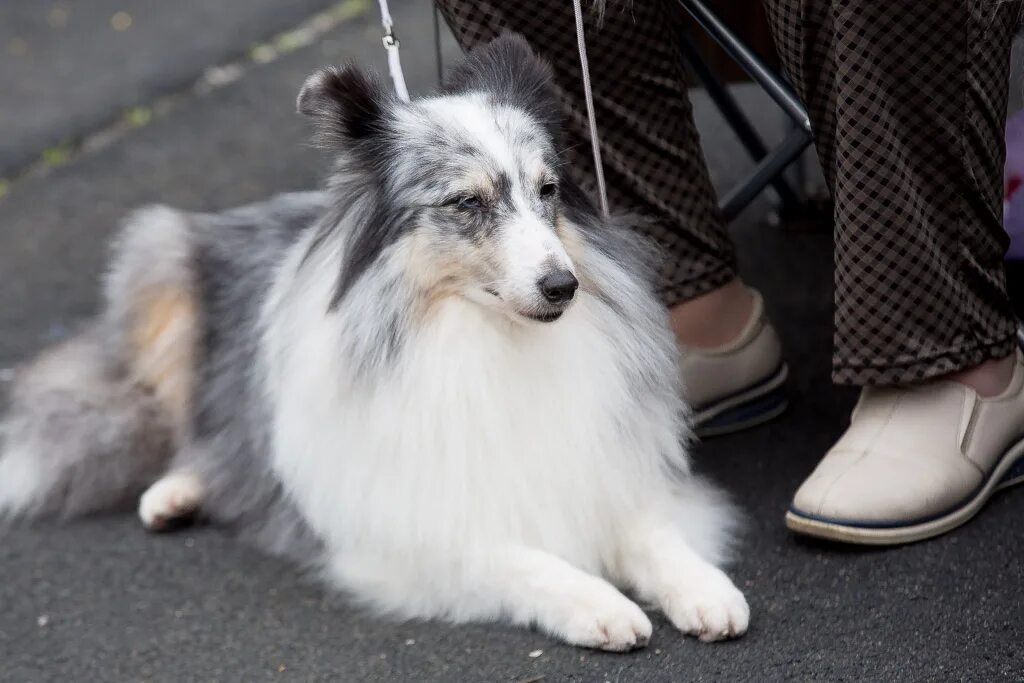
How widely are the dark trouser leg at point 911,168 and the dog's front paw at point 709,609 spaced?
496 millimetres

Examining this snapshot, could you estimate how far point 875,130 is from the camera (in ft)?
7.24

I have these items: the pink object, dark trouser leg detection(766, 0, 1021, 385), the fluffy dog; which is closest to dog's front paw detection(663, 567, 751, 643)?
the fluffy dog

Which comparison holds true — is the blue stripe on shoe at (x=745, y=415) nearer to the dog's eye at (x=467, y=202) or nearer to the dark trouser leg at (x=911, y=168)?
the dark trouser leg at (x=911, y=168)

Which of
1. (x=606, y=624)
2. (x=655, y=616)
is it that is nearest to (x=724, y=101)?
(x=655, y=616)

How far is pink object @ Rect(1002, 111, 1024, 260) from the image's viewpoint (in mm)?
2916

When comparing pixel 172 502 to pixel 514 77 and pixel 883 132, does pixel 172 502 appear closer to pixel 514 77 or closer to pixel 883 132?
pixel 514 77

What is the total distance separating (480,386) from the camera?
87.0 inches

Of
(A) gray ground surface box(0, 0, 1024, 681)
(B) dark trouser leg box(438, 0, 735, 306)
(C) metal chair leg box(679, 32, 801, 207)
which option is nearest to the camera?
(A) gray ground surface box(0, 0, 1024, 681)

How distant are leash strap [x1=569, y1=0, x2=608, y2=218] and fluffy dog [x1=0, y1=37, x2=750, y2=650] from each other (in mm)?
103

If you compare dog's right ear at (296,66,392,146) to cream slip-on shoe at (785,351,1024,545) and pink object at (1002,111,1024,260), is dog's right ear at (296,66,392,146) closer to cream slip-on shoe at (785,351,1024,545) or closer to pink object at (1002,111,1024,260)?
cream slip-on shoe at (785,351,1024,545)

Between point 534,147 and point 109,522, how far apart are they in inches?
52.2

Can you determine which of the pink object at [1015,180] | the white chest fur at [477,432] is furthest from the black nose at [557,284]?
the pink object at [1015,180]

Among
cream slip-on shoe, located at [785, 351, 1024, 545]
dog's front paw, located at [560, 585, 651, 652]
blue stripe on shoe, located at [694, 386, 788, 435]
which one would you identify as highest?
dog's front paw, located at [560, 585, 651, 652]

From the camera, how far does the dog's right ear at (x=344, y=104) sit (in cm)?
214
